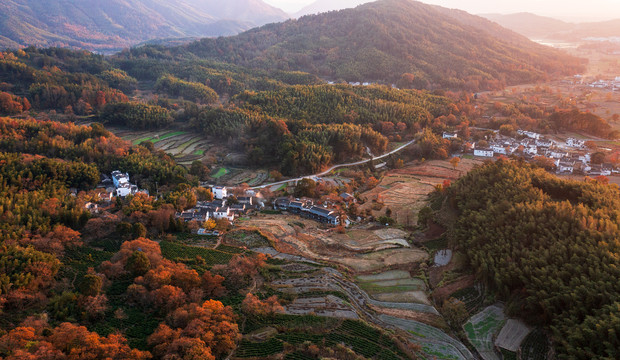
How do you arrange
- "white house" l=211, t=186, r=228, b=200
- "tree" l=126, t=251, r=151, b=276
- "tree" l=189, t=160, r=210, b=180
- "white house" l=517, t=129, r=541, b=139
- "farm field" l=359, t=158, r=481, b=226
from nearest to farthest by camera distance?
"tree" l=126, t=251, r=151, b=276 → "white house" l=211, t=186, r=228, b=200 → "farm field" l=359, t=158, r=481, b=226 → "tree" l=189, t=160, r=210, b=180 → "white house" l=517, t=129, r=541, b=139

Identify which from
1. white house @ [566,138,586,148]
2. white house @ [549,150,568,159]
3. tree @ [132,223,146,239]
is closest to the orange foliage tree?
tree @ [132,223,146,239]

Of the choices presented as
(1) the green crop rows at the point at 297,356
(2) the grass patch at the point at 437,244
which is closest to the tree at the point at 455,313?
(2) the grass patch at the point at 437,244

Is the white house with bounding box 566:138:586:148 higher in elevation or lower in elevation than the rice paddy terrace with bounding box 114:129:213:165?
higher

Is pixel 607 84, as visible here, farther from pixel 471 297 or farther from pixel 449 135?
pixel 471 297

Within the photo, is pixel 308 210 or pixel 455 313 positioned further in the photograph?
pixel 308 210

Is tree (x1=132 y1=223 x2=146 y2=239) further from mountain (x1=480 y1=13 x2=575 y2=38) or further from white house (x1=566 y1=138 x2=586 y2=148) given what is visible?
mountain (x1=480 y1=13 x2=575 y2=38)

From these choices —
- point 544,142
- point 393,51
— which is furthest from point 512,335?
point 393,51

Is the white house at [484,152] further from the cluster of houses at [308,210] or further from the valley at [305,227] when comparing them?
the cluster of houses at [308,210]

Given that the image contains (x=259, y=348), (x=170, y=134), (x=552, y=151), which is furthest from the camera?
(x=170, y=134)
